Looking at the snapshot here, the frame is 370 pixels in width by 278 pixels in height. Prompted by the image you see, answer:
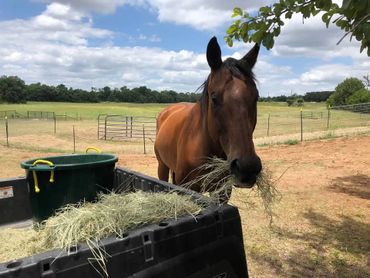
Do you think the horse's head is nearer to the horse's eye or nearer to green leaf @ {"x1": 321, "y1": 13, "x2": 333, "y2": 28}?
the horse's eye

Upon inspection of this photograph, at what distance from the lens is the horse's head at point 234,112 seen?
7.22 feet

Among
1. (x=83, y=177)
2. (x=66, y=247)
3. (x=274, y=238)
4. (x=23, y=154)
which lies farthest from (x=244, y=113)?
(x=23, y=154)

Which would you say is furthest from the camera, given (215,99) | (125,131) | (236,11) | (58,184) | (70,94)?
(70,94)

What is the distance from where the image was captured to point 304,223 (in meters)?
5.19

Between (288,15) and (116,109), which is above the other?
(288,15)

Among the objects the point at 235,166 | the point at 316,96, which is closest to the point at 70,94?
the point at 316,96

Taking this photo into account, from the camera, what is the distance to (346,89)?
7300cm

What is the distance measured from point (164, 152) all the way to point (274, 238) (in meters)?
1.82

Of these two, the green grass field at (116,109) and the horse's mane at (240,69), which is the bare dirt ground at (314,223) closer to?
the horse's mane at (240,69)

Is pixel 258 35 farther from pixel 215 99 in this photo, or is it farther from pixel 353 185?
pixel 353 185

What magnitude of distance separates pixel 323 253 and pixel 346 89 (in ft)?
250

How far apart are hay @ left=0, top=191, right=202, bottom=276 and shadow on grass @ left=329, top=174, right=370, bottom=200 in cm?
588

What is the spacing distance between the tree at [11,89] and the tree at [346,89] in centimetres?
7453

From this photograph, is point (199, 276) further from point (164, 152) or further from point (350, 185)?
point (350, 185)
